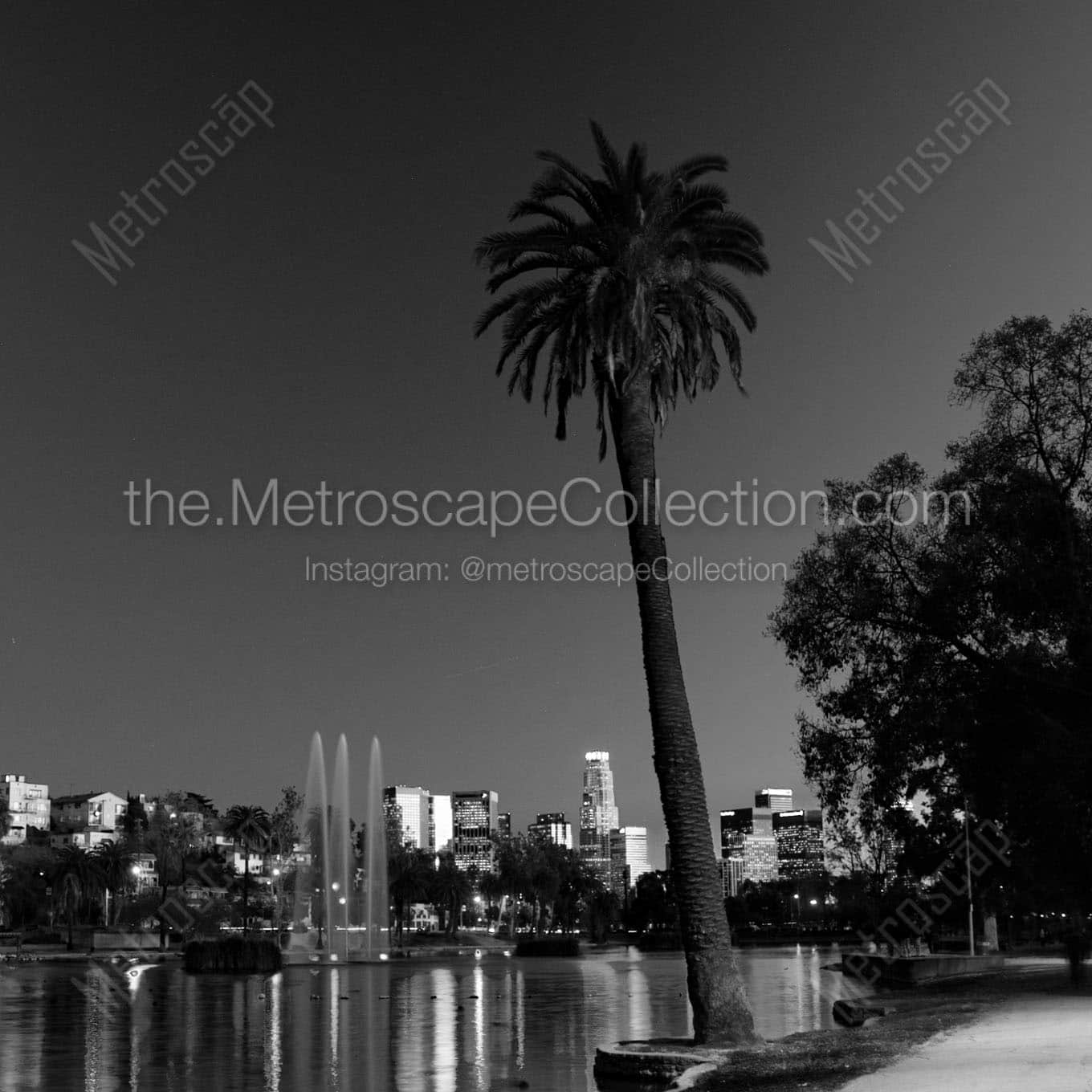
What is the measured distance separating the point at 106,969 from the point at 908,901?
3409 centimetres

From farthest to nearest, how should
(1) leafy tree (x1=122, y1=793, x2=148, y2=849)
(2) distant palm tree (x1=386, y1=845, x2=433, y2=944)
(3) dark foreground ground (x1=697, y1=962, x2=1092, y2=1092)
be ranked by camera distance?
(1) leafy tree (x1=122, y1=793, x2=148, y2=849) → (2) distant palm tree (x1=386, y1=845, x2=433, y2=944) → (3) dark foreground ground (x1=697, y1=962, x2=1092, y2=1092)

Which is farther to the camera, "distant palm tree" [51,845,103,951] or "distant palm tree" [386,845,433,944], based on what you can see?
"distant palm tree" [386,845,433,944]

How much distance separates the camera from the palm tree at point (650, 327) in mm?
22016

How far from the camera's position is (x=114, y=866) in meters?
108

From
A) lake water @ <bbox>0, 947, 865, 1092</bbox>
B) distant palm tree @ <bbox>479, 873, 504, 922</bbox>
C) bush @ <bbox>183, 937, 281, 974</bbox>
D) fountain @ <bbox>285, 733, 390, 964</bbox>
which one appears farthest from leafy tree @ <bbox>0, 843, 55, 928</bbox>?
lake water @ <bbox>0, 947, 865, 1092</bbox>

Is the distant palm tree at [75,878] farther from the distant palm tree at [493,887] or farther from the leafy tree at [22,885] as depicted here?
the distant palm tree at [493,887]

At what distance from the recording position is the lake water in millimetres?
19766

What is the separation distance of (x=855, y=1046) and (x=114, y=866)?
99202mm

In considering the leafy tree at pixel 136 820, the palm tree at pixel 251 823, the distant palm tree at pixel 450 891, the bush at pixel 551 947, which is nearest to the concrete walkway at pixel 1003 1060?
the bush at pixel 551 947

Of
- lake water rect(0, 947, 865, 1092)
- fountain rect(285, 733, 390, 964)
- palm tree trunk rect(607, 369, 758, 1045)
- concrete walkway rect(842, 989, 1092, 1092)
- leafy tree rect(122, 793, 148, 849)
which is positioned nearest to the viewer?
concrete walkway rect(842, 989, 1092, 1092)

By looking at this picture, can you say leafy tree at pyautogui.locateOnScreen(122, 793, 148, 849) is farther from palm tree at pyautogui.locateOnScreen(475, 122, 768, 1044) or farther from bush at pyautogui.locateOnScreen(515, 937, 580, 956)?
palm tree at pyautogui.locateOnScreen(475, 122, 768, 1044)

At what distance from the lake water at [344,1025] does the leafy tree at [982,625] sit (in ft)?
19.3

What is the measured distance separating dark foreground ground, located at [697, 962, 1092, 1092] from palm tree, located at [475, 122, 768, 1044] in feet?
6.50

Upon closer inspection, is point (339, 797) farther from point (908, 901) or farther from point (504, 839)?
point (504, 839)
